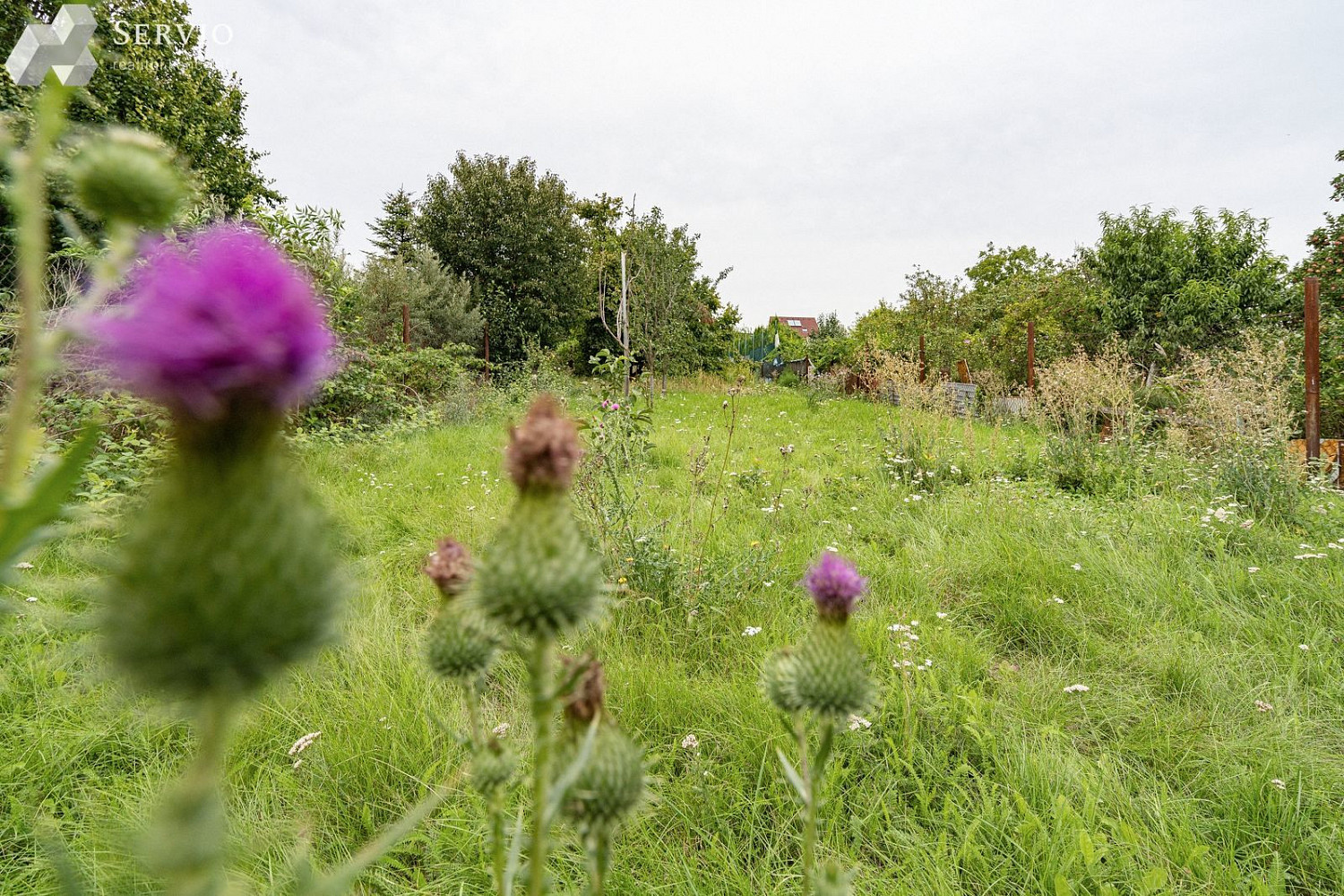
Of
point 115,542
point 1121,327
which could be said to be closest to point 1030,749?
point 115,542

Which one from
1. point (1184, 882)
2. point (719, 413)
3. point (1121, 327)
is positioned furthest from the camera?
point (1121, 327)

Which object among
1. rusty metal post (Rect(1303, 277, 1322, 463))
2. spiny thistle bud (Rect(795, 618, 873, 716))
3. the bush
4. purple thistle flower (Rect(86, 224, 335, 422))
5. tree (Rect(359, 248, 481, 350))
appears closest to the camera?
purple thistle flower (Rect(86, 224, 335, 422))

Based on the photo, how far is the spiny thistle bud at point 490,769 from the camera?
671mm

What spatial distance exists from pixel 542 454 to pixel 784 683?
579 mm

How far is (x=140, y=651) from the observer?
39 cm

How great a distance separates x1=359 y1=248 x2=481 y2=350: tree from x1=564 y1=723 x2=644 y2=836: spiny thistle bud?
37.4 ft

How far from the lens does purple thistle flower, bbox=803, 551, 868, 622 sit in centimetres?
103

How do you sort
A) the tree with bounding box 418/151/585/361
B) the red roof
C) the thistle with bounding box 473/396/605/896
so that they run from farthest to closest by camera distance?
the red roof < the tree with bounding box 418/151/585/361 < the thistle with bounding box 473/396/605/896

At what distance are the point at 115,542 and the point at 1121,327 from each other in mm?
15860

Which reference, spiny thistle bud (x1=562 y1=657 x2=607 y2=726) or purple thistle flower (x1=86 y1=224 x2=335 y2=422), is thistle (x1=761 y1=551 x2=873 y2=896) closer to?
spiny thistle bud (x1=562 y1=657 x2=607 y2=726)

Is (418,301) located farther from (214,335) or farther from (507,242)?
(214,335)

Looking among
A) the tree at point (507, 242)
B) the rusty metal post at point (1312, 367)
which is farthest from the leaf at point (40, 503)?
the tree at point (507, 242)

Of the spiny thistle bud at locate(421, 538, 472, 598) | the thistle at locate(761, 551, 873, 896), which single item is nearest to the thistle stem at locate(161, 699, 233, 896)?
the spiny thistle bud at locate(421, 538, 472, 598)

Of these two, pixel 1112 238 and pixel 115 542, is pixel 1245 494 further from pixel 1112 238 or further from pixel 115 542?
pixel 1112 238
